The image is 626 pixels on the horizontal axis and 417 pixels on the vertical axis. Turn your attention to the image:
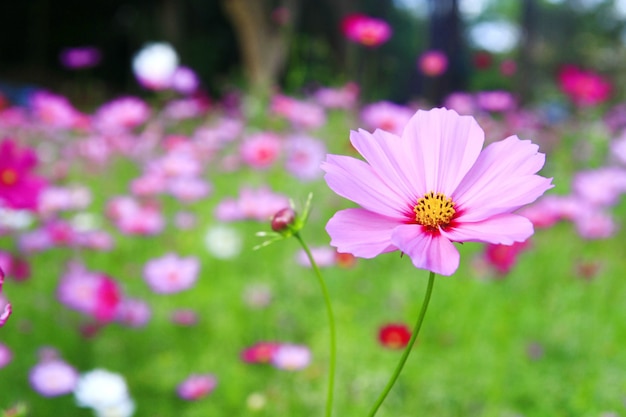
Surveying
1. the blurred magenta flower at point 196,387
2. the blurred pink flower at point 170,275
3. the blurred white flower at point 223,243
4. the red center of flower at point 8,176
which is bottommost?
the blurred magenta flower at point 196,387

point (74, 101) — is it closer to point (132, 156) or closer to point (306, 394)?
point (132, 156)

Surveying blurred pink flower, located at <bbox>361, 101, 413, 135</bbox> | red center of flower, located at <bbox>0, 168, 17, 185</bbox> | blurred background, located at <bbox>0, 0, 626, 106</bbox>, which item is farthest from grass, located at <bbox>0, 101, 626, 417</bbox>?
blurred background, located at <bbox>0, 0, 626, 106</bbox>

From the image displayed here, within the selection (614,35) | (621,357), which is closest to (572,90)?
(621,357)

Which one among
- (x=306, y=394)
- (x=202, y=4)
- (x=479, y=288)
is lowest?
(x=306, y=394)

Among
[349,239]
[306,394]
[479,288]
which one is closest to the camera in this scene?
[349,239]

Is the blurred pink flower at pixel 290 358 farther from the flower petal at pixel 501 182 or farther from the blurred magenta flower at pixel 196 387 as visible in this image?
the flower petal at pixel 501 182

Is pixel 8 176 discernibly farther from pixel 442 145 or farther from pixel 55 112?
pixel 55 112

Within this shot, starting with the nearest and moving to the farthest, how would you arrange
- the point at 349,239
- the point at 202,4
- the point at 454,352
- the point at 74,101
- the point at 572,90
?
the point at 349,239 → the point at 454,352 → the point at 572,90 → the point at 74,101 → the point at 202,4

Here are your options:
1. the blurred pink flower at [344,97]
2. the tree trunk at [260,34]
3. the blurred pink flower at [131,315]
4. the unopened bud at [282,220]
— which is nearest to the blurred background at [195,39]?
the tree trunk at [260,34]
